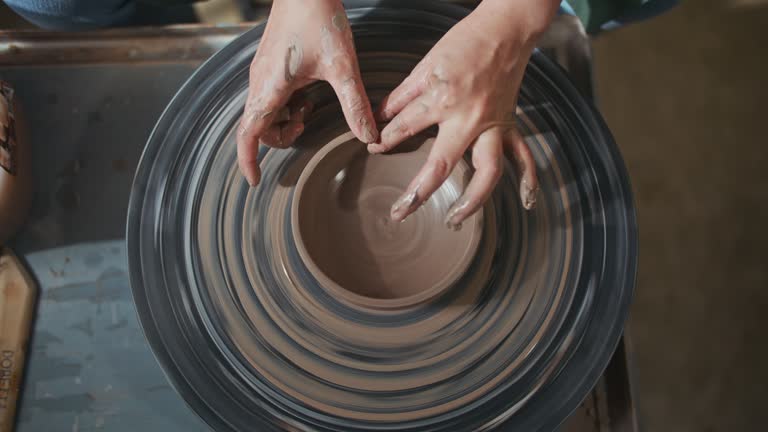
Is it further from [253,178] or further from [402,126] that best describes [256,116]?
[402,126]

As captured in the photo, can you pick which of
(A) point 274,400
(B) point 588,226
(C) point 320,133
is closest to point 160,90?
(C) point 320,133

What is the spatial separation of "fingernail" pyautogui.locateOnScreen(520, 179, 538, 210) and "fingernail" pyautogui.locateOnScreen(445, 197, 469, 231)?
0.11m

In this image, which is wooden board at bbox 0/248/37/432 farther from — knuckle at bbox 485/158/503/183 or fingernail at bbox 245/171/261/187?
knuckle at bbox 485/158/503/183

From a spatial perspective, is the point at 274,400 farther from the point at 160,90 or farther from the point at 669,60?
the point at 669,60

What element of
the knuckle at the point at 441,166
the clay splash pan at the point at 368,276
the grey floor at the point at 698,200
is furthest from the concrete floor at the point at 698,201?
the knuckle at the point at 441,166

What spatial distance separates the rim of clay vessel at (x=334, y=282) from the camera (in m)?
0.77

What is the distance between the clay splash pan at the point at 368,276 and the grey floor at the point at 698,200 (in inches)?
41.8

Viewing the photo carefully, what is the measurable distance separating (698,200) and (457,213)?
1.41 metres

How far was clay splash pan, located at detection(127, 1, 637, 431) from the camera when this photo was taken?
2.64 ft

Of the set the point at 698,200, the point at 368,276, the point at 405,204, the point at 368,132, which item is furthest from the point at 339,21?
the point at 698,200

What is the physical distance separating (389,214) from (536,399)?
38cm

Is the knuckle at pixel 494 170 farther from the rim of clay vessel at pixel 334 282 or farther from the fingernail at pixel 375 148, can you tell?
the fingernail at pixel 375 148

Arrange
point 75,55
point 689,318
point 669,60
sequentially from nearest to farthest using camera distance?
point 75,55 → point 689,318 → point 669,60

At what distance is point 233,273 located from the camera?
2.73 ft
